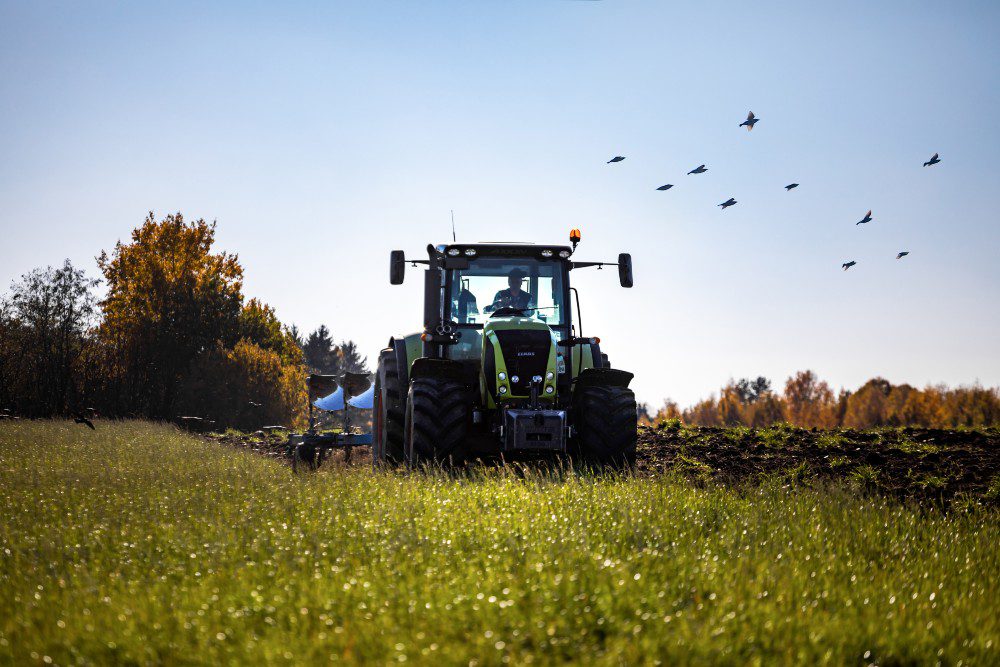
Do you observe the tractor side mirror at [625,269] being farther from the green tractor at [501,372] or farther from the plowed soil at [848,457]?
the plowed soil at [848,457]

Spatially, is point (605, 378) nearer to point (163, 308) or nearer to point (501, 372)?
point (501, 372)

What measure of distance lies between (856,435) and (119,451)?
11.5 m

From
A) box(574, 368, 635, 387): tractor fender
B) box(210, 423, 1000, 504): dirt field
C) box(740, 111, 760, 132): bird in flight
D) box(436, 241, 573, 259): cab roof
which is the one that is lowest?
box(210, 423, 1000, 504): dirt field

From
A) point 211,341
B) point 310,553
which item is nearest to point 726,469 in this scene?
point 310,553

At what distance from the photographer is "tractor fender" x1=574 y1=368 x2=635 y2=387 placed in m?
9.03

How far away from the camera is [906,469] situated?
1043cm

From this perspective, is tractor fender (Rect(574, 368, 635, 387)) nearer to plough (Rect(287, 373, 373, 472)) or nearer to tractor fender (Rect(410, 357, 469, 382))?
tractor fender (Rect(410, 357, 469, 382))

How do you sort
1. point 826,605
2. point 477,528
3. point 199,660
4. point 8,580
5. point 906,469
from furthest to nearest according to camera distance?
point 906,469 < point 477,528 < point 8,580 < point 826,605 < point 199,660

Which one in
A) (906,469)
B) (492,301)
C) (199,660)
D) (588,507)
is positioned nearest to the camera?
(199,660)

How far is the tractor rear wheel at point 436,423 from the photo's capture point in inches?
327

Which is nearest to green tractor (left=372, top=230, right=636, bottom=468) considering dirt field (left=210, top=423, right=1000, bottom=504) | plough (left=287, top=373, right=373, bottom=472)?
dirt field (left=210, top=423, right=1000, bottom=504)

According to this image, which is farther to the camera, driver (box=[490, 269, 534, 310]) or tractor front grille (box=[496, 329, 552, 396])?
driver (box=[490, 269, 534, 310])

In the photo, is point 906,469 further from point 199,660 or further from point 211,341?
point 211,341

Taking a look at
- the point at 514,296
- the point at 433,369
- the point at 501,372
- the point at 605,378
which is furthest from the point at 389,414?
the point at 605,378
